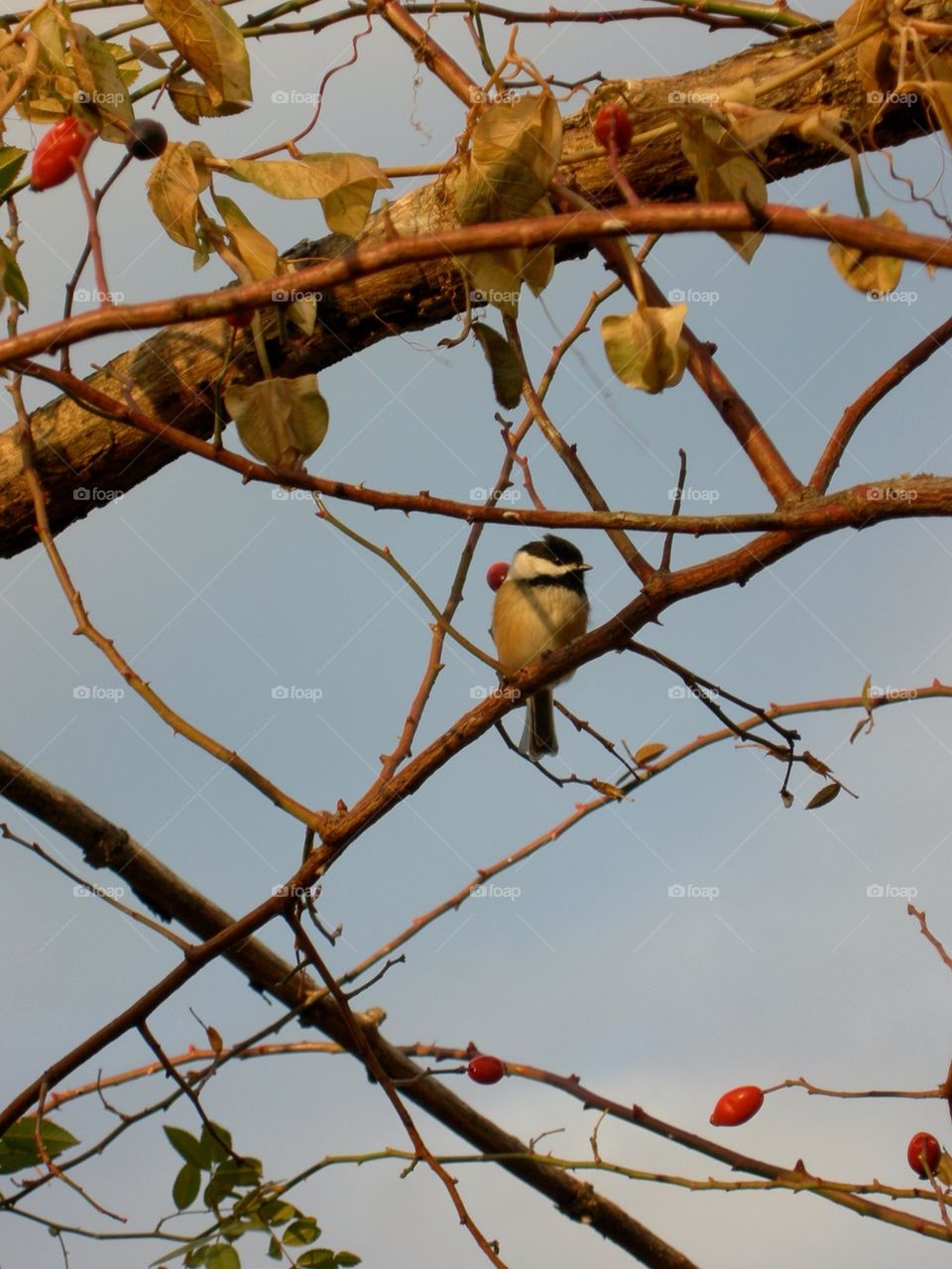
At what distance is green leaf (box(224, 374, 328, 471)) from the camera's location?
1805 mm

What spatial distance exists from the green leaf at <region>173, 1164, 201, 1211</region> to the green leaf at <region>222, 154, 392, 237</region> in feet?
5.56

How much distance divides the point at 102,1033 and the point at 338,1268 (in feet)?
1.98

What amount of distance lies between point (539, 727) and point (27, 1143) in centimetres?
302

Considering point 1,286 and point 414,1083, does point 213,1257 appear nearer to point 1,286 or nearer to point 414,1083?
point 414,1083

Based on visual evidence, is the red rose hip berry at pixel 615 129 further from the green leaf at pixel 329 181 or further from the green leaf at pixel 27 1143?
the green leaf at pixel 27 1143

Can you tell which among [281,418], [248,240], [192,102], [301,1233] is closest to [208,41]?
[192,102]

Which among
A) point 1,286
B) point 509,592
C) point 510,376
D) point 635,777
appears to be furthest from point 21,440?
point 509,592

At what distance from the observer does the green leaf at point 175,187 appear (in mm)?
2035

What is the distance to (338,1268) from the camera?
227 cm

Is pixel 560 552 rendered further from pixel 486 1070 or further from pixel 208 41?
pixel 208 41

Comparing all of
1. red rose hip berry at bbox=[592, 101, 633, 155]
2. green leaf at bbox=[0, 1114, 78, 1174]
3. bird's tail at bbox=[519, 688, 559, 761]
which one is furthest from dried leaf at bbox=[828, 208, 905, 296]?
bird's tail at bbox=[519, 688, 559, 761]

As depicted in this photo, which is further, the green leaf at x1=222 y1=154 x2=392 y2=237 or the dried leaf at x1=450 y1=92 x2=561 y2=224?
the green leaf at x1=222 y1=154 x2=392 y2=237

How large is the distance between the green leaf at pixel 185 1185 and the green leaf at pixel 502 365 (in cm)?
150

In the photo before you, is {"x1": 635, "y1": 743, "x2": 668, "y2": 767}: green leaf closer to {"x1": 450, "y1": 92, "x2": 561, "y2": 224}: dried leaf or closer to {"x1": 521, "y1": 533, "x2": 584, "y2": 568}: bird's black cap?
{"x1": 450, "y1": 92, "x2": 561, "y2": 224}: dried leaf
